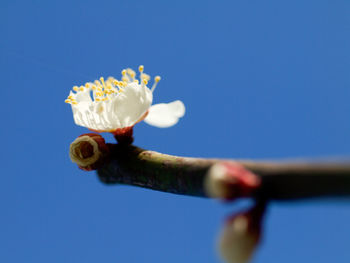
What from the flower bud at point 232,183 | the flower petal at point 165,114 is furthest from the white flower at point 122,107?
the flower bud at point 232,183

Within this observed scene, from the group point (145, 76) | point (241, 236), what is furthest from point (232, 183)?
point (145, 76)

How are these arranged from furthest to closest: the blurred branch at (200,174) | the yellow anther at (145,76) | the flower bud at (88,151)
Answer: the yellow anther at (145,76)
the flower bud at (88,151)
the blurred branch at (200,174)

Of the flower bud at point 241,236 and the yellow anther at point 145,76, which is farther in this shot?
the yellow anther at point 145,76

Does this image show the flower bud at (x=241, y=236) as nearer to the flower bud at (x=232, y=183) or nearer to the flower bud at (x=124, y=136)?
the flower bud at (x=232, y=183)

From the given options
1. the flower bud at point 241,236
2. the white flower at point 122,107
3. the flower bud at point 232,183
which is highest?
the white flower at point 122,107

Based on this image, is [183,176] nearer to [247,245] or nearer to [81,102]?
[247,245]

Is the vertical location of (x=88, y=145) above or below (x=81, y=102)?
below

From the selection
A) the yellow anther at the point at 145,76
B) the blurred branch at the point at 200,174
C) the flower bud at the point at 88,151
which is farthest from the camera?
the yellow anther at the point at 145,76

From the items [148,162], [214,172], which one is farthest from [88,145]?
[214,172]

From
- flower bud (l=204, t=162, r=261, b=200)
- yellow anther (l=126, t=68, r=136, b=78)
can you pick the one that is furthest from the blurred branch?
yellow anther (l=126, t=68, r=136, b=78)
